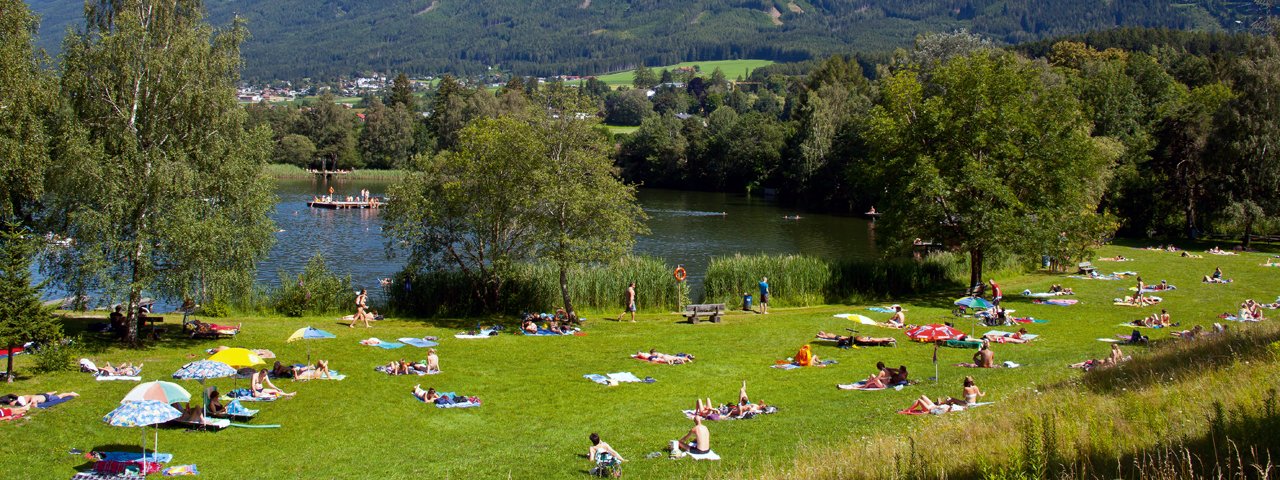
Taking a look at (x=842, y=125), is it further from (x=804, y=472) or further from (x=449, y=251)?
(x=804, y=472)

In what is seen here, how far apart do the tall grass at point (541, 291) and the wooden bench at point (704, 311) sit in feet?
9.50

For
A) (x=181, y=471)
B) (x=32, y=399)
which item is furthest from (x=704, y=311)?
(x=32, y=399)

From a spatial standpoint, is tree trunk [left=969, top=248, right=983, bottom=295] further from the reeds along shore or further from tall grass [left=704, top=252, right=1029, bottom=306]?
the reeds along shore

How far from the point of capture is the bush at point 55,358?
2052 centimetres

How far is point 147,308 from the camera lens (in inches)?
1099

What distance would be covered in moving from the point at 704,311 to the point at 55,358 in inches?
760

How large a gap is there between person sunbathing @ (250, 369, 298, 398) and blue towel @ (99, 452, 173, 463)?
3989 millimetres

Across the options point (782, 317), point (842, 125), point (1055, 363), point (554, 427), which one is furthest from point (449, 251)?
point (842, 125)

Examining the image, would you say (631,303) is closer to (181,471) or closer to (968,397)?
(968,397)

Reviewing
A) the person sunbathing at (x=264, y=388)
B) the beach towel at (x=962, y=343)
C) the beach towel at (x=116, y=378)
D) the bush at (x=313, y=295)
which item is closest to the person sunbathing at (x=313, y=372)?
the person sunbathing at (x=264, y=388)

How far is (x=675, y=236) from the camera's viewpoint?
2687 inches

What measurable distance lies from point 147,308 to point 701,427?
799 inches

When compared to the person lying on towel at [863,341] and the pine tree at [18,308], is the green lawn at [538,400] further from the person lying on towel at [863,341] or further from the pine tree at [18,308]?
the pine tree at [18,308]

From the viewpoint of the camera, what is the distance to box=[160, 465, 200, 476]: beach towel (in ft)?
48.8
